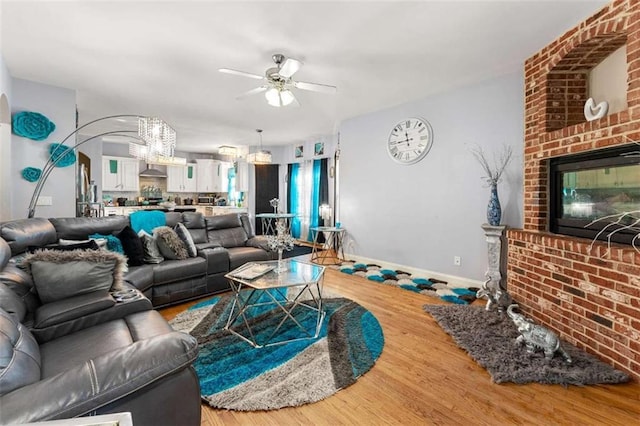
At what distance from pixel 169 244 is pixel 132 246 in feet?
1.24

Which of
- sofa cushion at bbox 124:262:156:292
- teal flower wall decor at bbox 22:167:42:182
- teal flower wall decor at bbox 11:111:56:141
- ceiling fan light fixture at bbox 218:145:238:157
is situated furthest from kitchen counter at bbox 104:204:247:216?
sofa cushion at bbox 124:262:156:292

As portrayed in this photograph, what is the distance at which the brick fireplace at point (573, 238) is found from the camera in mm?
2010

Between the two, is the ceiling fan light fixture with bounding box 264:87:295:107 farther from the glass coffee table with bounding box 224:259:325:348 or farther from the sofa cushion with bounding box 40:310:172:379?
the sofa cushion with bounding box 40:310:172:379

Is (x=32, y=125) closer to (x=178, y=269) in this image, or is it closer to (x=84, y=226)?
(x=84, y=226)

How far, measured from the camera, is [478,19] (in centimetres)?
234

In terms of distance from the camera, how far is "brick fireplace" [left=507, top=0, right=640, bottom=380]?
6.59 ft

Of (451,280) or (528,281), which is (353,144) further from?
(528,281)

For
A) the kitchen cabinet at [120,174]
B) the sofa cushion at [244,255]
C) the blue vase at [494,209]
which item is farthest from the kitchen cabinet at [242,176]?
the blue vase at [494,209]

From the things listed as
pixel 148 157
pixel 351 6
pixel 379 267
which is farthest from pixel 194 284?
pixel 351 6

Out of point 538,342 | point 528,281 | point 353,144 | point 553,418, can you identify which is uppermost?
point 353,144

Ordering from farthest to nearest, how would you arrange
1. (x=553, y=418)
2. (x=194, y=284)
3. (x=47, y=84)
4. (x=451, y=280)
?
(x=451, y=280) → (x=47, y=84) → (x=194, y=284) → (x=553, y=418)

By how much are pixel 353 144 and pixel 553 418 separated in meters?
4.42

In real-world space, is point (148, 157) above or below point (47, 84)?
below

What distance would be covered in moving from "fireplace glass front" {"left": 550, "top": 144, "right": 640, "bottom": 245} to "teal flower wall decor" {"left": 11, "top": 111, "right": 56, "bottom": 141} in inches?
225
